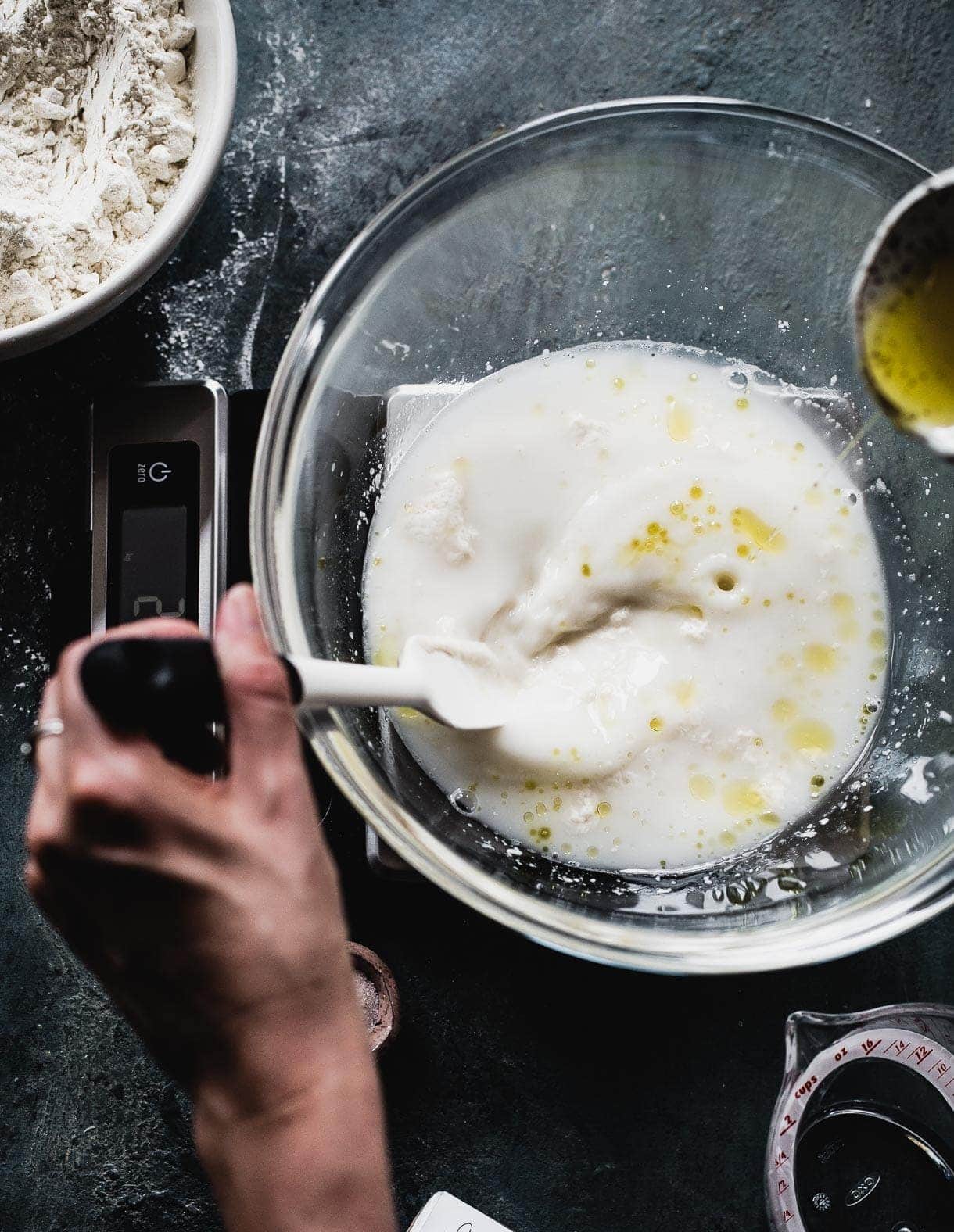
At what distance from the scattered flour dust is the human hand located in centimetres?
62

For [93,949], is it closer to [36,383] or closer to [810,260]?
[36,383]

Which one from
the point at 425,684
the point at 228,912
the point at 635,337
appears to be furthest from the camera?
the point at 635,337

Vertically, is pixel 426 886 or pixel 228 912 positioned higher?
pixel 228 912

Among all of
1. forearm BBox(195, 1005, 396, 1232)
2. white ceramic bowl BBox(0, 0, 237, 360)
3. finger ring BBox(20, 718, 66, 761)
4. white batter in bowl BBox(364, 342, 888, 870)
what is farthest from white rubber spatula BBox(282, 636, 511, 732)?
white ceramic bowl BBox(0, 0, 237, 360)

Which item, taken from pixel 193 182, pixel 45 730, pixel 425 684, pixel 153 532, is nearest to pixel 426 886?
pixel 425 684

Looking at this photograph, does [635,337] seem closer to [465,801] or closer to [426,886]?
[465,801]

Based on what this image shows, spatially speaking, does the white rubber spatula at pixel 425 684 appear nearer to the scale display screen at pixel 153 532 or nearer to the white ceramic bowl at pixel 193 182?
the scale display screen at pixel 153 532

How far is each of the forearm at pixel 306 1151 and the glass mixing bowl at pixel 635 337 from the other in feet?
0.91

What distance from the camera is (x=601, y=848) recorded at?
3.96 feet

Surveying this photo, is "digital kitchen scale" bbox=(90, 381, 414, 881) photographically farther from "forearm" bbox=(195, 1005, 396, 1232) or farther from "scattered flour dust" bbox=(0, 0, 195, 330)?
"forearm" bbox=(195, 1005, 396, 1232)

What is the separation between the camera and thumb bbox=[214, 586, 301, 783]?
2.48 ft

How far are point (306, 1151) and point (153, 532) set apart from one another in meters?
0.75

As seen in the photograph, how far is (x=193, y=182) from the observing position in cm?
122

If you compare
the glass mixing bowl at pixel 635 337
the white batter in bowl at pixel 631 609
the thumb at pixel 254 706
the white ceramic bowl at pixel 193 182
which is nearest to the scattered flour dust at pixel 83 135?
the white ceramic bowl at pixel 193 182
